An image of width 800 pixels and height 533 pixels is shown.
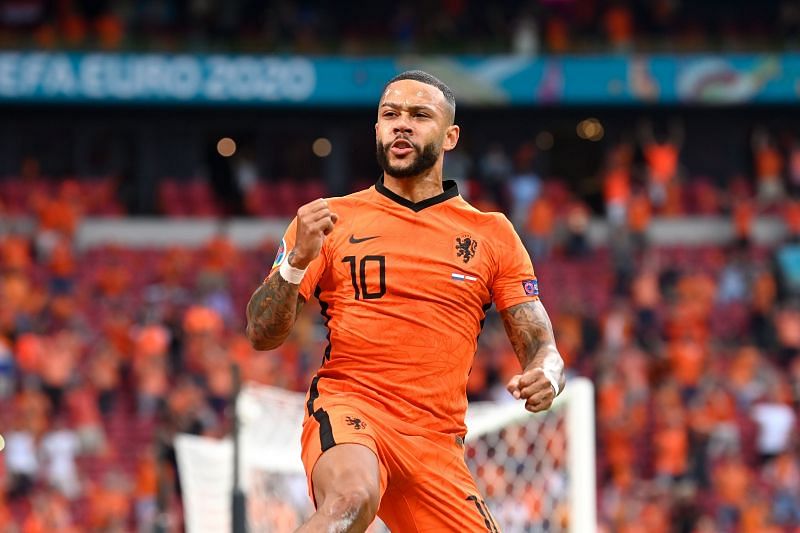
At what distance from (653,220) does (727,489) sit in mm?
10031

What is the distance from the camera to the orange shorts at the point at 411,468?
20.0 ft

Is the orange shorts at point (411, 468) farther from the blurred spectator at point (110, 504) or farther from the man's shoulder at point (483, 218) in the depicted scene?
the blurred spectator at point (110, 504)

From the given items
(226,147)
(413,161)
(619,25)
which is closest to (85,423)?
(226,147)

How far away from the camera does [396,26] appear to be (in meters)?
29.6

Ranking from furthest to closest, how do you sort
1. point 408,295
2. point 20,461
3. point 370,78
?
point 370,78 → point 20,461 → point 408,295

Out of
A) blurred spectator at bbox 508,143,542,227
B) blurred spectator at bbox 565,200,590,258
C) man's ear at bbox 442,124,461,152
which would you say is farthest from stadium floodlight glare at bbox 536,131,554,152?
man's ear at bbox 442,124,461,152

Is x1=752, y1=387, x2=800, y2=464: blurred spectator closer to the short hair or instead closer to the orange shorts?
the short hair

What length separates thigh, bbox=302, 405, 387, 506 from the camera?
5812 millimetres

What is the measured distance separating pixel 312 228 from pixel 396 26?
78.8 ft

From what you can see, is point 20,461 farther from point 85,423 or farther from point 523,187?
point 523,187

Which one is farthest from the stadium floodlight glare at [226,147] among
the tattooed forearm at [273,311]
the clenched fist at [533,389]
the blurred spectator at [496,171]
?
the clenched fist at [533,389]

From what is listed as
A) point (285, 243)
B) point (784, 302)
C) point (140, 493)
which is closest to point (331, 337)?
point (285, 243)

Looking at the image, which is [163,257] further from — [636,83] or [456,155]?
[636,83]

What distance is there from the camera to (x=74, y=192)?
27.3 metres
